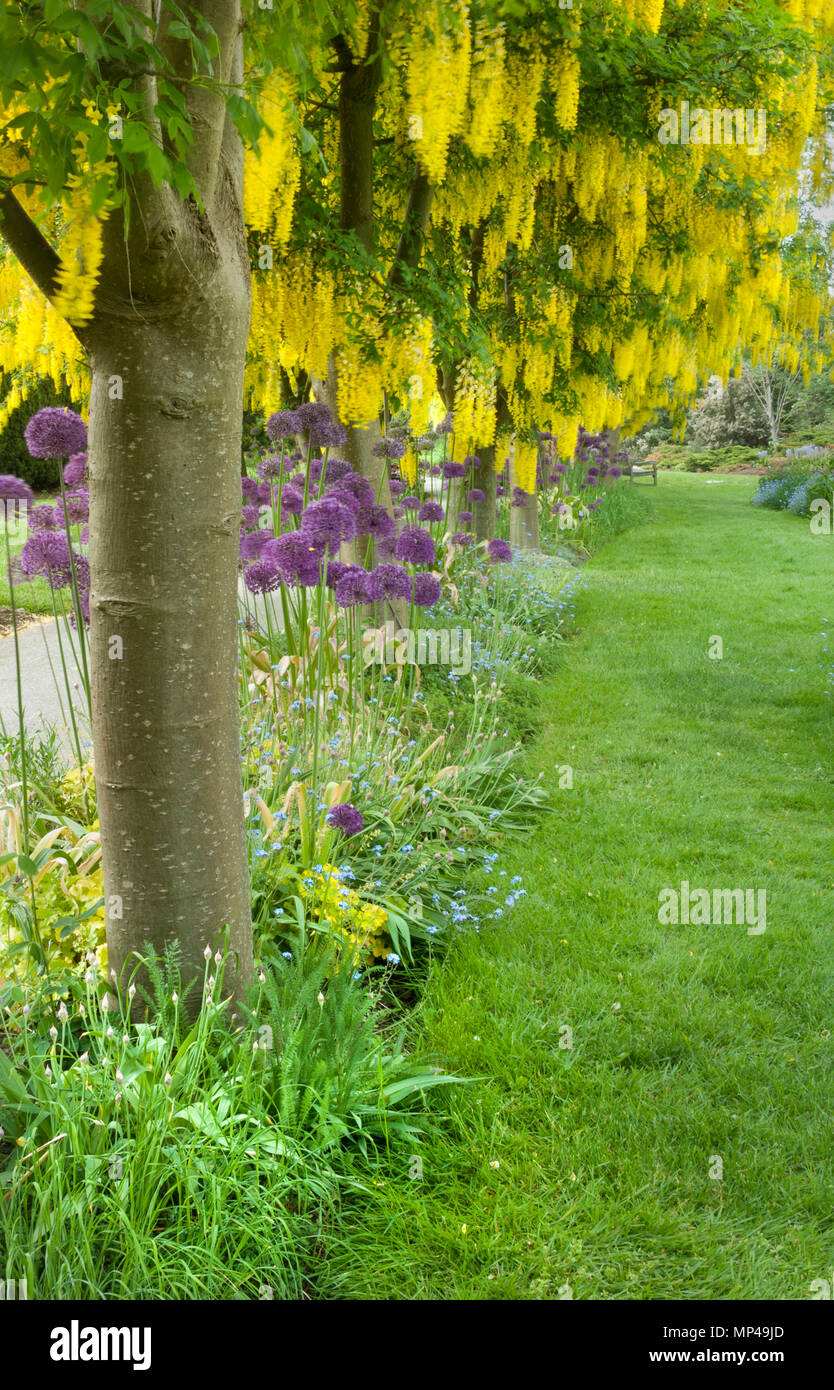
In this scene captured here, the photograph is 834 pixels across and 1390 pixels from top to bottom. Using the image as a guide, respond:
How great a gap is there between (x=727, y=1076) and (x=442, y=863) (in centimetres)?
131

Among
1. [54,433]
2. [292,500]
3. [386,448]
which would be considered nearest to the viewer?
[54,433]

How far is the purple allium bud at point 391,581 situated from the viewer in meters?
3.96

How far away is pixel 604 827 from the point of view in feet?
14.4

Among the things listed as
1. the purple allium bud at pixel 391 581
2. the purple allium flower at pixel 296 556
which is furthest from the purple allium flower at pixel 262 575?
the purple allium bud at pixel 391 581

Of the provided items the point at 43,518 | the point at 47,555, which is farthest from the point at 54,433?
the point at 43,518

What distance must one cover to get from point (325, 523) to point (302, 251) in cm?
156

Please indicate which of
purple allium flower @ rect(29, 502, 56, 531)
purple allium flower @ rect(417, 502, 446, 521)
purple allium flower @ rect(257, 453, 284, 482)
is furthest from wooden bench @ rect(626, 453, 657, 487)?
purple allium flower @ rect(29, 502, 56, 531)

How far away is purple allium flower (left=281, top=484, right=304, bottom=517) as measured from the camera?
17.0ft

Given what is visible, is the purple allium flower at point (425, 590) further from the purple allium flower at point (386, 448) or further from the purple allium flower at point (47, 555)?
the purple allium flower at point (47, 555)

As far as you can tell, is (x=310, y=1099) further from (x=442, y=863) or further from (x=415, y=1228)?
(x=442, y=863)

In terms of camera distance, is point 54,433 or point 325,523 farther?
point 325,523

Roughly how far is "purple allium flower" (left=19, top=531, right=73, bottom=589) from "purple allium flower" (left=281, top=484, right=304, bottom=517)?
2.29 m

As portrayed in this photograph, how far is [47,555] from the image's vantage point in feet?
9.41

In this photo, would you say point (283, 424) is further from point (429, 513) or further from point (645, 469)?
point (645, 469)
